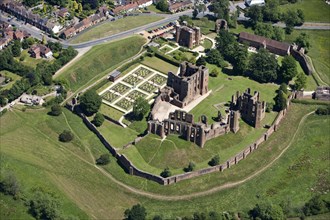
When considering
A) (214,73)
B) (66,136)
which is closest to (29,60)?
(66,136)

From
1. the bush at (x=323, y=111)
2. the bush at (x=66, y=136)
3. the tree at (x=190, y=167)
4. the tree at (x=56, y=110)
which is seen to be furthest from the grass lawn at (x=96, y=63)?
the bush at (x=323, y=111)

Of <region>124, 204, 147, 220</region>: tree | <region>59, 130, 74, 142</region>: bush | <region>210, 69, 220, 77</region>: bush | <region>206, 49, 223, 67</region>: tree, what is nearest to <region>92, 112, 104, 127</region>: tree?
<region>59, 130, 74, 142</region>: bush

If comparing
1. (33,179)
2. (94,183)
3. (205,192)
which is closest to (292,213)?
(205,192)

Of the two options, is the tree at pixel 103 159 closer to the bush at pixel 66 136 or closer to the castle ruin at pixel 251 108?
the bush at pixel 66 136

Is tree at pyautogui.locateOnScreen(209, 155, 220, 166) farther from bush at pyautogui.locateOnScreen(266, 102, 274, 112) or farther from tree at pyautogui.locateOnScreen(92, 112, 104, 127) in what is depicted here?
tree at pyautogui.locateOnScreen(92, 112, 104, 127)

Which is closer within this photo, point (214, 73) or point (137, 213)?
point (137, 213)

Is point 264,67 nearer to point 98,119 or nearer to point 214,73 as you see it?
point 214,73
